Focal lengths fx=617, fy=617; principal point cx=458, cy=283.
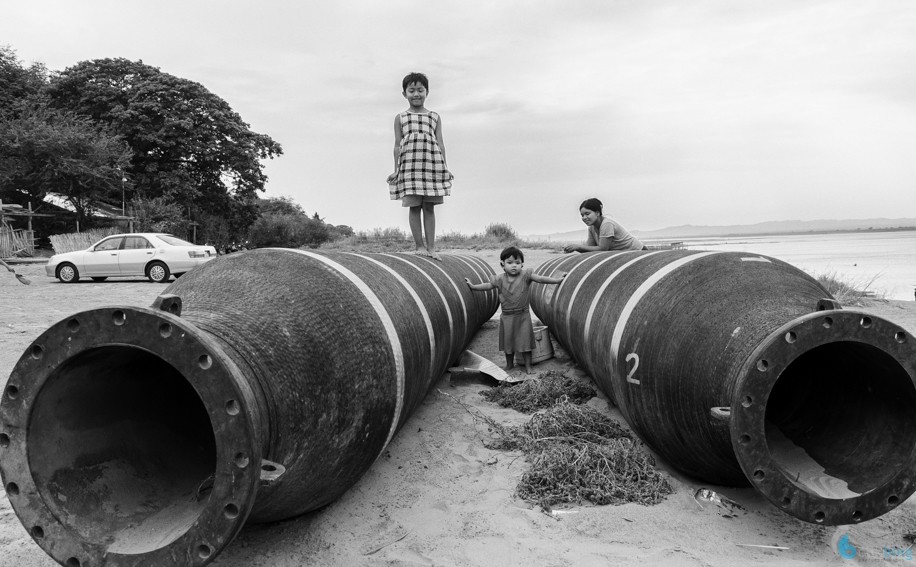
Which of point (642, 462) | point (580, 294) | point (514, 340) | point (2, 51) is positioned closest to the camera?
point (642, 462)

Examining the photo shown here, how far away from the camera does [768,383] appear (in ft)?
6.78

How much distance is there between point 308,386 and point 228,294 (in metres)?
0.51

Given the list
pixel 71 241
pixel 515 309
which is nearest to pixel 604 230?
pixel 515 309

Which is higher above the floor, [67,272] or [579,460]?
[67,272]

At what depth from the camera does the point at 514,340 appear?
5.75 metres

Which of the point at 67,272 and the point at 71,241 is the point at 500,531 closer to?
the point at 67,272

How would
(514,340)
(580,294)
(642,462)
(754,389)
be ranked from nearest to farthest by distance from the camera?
(754,389)
(642,462)
(580,294)
(514,340)

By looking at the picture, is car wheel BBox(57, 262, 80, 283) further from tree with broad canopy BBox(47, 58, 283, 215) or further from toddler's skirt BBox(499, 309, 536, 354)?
tree with broad canopy BBox(47, 58, 283, 215)

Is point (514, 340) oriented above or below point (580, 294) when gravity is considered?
below

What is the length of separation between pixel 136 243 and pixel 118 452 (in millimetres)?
13928

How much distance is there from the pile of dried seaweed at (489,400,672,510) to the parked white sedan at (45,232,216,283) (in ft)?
40.1

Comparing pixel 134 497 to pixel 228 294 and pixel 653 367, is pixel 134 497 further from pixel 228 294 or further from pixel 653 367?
pixel 653 367

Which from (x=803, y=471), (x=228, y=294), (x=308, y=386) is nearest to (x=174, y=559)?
(x=308, y=386)

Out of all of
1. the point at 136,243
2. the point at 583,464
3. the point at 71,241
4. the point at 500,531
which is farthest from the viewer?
the point at 71,241
